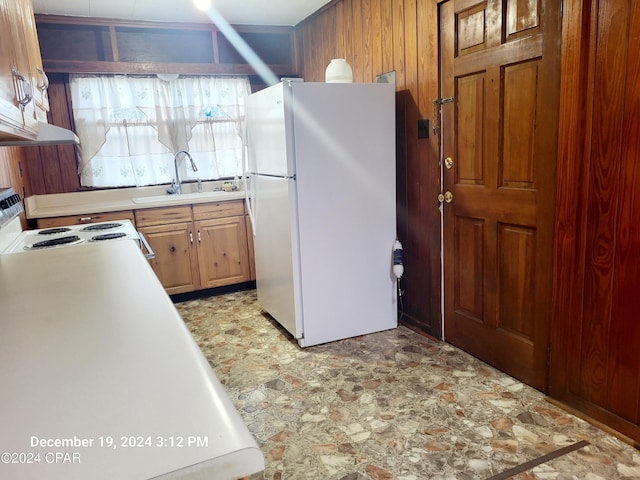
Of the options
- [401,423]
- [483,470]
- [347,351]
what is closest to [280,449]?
[401,423]

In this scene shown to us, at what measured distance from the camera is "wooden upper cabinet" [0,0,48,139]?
1.26 metres

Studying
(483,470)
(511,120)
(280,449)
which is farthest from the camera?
(511,120)

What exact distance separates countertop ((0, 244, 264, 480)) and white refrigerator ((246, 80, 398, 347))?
5.62ft

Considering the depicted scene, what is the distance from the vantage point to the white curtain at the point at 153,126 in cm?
404

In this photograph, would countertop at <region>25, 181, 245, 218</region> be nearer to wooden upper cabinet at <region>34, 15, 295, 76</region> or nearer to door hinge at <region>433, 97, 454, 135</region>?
wooden upper cabinet at <region>34, 15, 295, 76</region>

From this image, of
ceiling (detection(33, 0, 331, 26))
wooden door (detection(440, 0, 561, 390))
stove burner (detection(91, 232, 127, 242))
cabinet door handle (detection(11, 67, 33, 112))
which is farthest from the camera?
ceiling (detection(33, 0, 331, 26))

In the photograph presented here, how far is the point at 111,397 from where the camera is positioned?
70 centimetres

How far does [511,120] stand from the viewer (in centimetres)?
231

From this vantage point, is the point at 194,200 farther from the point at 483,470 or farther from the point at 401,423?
the point at 483,470

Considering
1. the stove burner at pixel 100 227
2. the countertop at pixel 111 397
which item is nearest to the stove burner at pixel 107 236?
the stove burner at pixel 100 227

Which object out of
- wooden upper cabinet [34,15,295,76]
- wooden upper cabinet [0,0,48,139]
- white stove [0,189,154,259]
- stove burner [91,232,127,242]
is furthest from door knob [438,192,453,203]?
wooden upper cabinet [34,15,295,76]

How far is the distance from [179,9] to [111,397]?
378 cm

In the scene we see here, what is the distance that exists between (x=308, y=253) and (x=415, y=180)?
86cm

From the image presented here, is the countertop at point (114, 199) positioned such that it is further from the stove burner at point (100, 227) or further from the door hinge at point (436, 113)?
the door hinge at point (436, 113)
